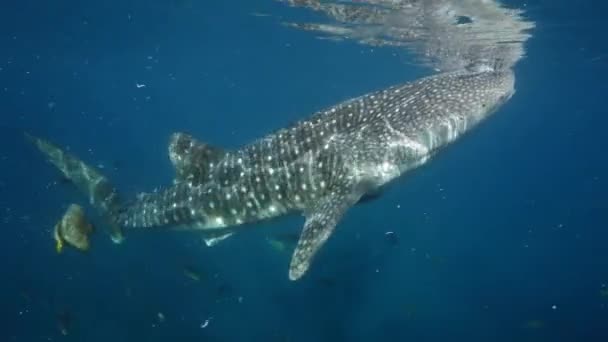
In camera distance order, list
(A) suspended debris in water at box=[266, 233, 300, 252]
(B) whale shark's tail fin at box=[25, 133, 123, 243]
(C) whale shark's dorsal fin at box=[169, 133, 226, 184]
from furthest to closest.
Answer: (A) suspended debris in water at box=[266, 233, 300, 252], (B) whale shark's tail fin at box=[25, 133, 123, 243], (C) whale shark's dorsal fin at box=[169, 133, 226, 184]

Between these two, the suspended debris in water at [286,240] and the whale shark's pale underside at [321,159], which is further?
the suspended debris in water at [286,240]

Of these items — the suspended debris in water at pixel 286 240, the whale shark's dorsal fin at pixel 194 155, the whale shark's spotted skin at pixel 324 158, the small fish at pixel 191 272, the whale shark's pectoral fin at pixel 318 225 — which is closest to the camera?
the whale shark's pectoral fin at pixel 318 225

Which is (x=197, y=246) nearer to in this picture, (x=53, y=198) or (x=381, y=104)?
(x=381, y=104)

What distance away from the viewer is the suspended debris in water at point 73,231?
28.3 feet

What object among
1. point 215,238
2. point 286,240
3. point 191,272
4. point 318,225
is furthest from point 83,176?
point 318,225

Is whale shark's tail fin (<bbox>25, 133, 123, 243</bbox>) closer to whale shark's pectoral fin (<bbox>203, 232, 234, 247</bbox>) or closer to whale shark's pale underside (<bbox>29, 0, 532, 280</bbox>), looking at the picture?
whale shark's pale underside (<bbox>29, 0, 532, 280</bbox>)

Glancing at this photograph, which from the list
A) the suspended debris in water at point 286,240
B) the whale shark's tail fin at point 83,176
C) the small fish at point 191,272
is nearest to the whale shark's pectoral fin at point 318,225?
the suspended debris in water at point 286,240

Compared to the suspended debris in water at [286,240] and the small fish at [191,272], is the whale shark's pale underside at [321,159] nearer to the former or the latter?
the small fish at [191,272]

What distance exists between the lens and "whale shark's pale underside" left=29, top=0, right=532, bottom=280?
22.1 feet

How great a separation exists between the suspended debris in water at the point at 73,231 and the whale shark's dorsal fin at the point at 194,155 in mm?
2504

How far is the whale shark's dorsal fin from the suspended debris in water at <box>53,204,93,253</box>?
2.50 metres

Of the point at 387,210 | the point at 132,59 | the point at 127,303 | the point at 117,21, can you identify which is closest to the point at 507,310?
the point at 387,210

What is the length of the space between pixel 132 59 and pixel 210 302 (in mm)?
36009

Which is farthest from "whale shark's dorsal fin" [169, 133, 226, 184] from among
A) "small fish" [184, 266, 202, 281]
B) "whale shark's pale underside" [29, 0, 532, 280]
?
"small fish" [184, 266, 202, 281]
